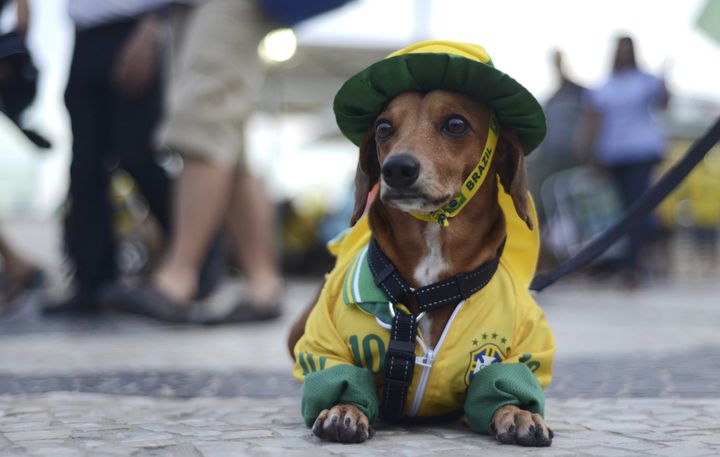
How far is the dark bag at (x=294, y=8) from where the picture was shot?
457 centimetres

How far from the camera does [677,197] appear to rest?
12609 millimetres

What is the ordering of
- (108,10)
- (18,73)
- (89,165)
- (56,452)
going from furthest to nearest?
(89,165), (108,10), (18,73), (56,452)

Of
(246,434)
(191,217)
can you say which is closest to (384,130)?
(246,434)

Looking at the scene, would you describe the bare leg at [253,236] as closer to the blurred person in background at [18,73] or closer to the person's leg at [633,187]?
the blurred person in background at [18,73]

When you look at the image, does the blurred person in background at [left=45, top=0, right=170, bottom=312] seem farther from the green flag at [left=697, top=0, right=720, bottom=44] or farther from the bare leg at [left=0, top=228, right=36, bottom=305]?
the green flag at [left=697, top=0, right=720, bottom=44]

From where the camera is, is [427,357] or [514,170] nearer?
[427,357]

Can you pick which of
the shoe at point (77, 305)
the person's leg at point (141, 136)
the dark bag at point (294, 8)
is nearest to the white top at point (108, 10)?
the person's leg at point (141, 136)

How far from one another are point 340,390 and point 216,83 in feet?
9.21

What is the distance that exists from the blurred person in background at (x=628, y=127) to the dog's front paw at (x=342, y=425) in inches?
242

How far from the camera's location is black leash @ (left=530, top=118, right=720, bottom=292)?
259cm

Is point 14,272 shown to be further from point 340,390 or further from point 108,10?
point 340,390

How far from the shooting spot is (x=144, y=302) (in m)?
4.24

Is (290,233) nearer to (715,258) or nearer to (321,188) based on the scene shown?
(321,188)

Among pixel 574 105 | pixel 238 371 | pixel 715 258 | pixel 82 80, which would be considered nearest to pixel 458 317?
pixel 238 371
